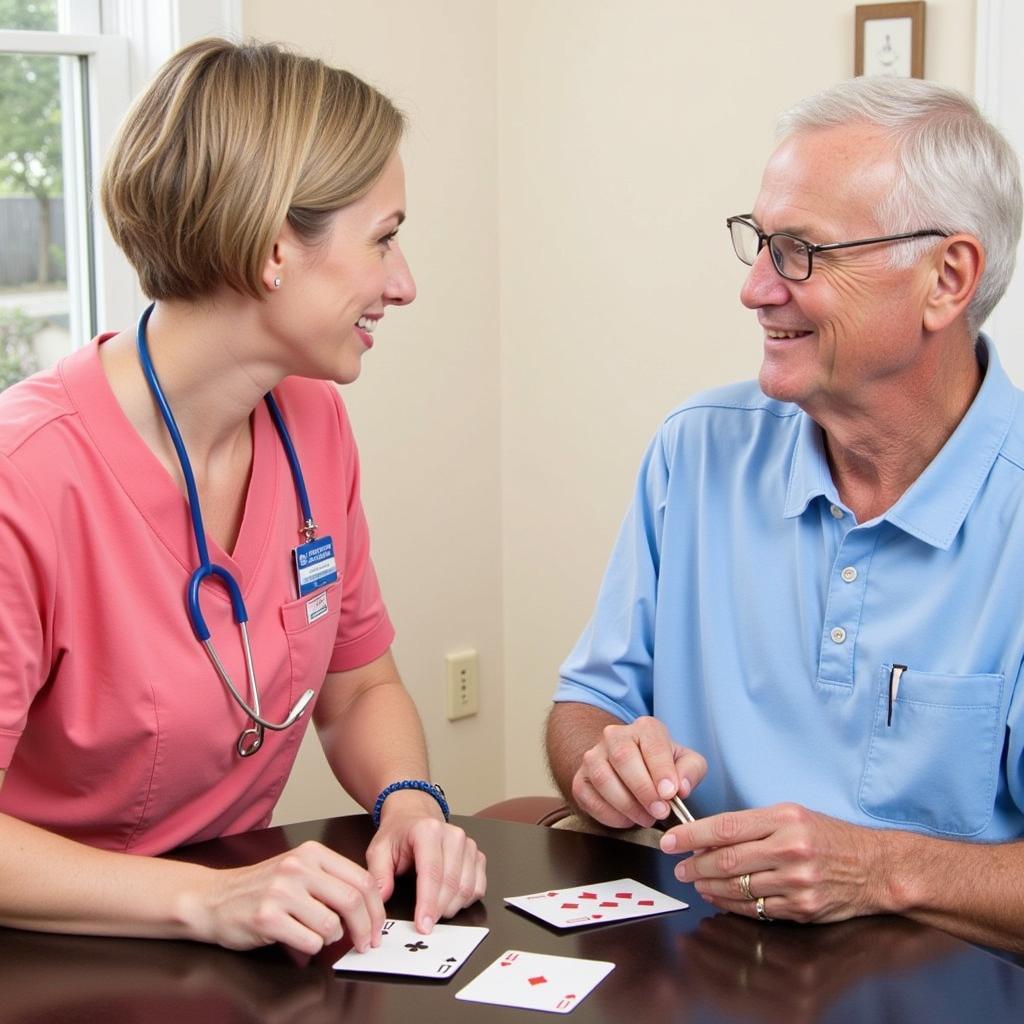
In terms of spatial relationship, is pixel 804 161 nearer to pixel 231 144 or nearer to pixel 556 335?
pixel 231 144

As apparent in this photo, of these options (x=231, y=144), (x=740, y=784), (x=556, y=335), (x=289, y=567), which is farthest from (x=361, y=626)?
(x=556, y=335)

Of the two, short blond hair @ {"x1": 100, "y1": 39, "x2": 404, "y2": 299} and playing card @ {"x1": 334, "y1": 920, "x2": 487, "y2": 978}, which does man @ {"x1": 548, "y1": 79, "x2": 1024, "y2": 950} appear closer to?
playing card @ {"x1": 334, "y1": 920, "x2": 487, "y2": 978}

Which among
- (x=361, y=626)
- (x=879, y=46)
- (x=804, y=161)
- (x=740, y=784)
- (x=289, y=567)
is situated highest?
(x=879, y=46)

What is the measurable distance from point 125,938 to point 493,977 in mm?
366

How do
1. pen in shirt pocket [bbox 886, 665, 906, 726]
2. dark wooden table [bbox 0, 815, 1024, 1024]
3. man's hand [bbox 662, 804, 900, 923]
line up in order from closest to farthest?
dark wooden table [bbox 0, 815, 1024, 1024] → man's hand [bbox 662, 804, 900, 923] → pen in shirt pocket [bbox 886, 665, 906, 726]

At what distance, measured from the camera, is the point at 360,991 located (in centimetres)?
123

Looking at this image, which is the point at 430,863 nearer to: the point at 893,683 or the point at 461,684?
the point at 893,683

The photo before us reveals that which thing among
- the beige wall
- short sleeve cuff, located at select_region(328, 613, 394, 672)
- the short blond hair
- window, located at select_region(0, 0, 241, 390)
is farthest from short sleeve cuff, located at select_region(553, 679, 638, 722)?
window, located at select_region(0, 0, 241, 390)

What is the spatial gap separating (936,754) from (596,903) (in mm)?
488

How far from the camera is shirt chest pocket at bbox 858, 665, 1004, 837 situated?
1.62 m

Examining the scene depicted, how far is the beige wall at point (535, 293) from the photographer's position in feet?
9.37

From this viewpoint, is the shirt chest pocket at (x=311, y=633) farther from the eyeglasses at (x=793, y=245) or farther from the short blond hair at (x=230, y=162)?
the eyeglasses at (x=793, y=245)

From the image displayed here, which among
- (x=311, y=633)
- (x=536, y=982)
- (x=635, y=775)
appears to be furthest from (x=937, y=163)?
(x=536, y=982)

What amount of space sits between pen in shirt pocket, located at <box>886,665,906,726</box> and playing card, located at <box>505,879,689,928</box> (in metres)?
A: 0.40
